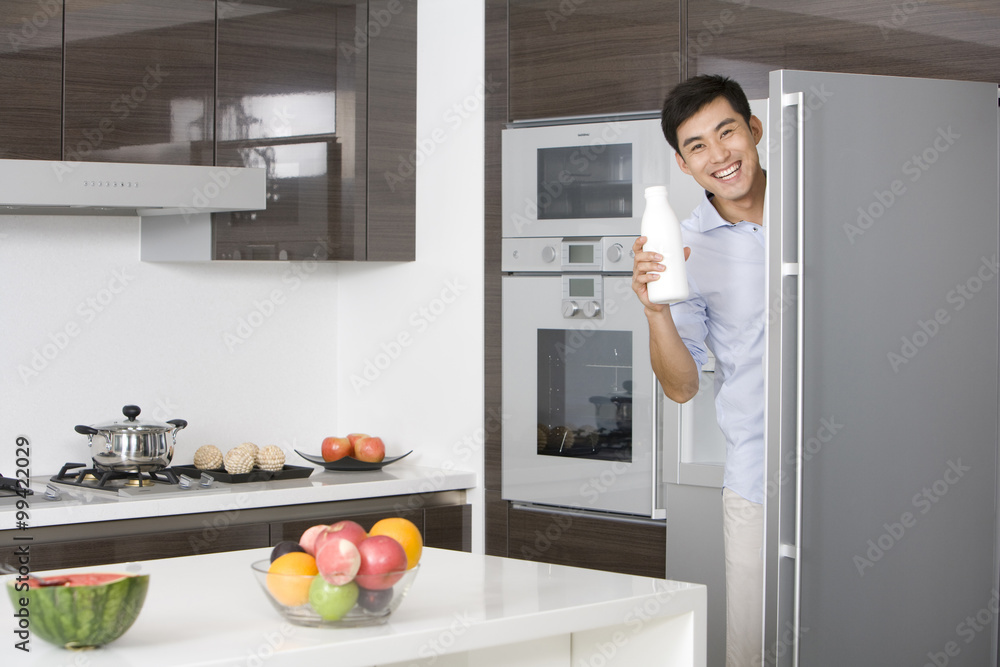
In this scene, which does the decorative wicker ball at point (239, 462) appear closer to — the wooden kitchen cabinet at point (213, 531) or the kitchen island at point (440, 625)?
the wooden kitchen cabinet at point (213, 531)

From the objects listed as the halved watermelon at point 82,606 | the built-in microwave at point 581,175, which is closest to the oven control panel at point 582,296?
the built-in microwave at point 581,175

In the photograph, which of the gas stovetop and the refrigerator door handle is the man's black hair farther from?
the gas stovetop

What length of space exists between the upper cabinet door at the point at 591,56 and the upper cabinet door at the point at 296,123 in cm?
53

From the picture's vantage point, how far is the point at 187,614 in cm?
153

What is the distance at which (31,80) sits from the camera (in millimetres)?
2932

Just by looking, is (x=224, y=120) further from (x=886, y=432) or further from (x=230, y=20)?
(x=886, y=432)

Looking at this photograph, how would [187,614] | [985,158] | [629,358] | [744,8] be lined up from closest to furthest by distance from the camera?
[187,614], [985,158], [744,8], [629,358]

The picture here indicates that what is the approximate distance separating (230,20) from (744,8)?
1.44 meters

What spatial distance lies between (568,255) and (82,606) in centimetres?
212

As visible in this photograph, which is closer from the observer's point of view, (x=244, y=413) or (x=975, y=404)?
(x=975, y=404)

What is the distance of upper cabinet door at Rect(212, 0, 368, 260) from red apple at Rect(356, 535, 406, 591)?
81.9 inches

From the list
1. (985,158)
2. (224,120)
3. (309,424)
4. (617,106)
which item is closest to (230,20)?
(224,120)

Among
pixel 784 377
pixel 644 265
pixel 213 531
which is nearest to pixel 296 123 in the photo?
pixel 213 531

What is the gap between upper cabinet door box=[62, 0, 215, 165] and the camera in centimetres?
301
